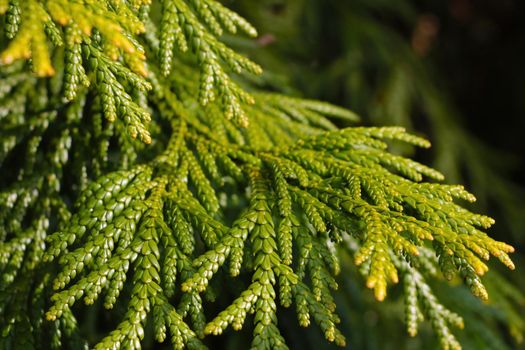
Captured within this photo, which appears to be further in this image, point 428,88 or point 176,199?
point 428,88

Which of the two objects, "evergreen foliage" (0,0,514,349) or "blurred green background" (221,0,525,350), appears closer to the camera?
"evergreen foliage" (0,0,514,349)

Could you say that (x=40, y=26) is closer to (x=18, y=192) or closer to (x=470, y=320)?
(x=18, y=192)

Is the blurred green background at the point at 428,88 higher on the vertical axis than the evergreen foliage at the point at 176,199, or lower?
lower

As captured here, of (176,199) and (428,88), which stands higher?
(176,199)

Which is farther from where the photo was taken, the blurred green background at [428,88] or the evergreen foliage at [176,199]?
the blurred green background at [428,88]
